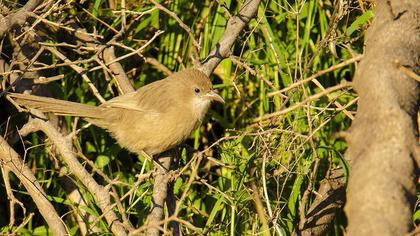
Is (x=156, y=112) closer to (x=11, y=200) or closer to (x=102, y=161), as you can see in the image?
(x=102, y=161)

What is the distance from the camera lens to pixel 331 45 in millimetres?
4750

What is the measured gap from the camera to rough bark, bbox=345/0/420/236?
106 inches

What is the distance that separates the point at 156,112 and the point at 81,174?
111 cm

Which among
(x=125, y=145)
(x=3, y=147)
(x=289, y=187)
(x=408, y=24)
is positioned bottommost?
(x=289, y=187)

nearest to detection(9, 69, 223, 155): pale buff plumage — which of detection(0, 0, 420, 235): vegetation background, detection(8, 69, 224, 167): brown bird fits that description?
detection(8, 69, 224, 167): brown bird

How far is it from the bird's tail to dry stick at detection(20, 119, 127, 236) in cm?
13

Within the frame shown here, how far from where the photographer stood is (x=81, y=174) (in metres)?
4.65

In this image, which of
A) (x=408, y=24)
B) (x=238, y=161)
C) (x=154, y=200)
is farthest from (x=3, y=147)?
(x=408, y=24)

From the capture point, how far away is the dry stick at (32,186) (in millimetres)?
4559

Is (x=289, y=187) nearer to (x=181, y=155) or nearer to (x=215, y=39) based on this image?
(x=181, y=155)

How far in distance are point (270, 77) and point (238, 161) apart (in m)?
1.24

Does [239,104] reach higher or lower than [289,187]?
higher

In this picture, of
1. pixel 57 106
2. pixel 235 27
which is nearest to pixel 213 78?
pixel 235 27

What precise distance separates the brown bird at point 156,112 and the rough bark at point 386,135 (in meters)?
2.27
